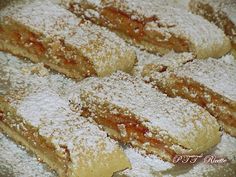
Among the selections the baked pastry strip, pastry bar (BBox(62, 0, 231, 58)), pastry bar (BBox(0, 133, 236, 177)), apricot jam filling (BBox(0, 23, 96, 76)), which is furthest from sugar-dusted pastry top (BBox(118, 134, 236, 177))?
pastry bar (BBox(62, 0, 231, 58))

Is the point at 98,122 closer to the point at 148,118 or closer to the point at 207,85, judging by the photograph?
the point at 148,118

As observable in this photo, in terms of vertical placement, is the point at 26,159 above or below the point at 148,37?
below

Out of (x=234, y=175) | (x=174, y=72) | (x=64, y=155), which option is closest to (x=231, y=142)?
(x=234, y=175)

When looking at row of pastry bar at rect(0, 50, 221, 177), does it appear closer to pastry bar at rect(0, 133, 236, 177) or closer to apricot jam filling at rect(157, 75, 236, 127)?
pastry bar at rect(0, 133, 236, 177)

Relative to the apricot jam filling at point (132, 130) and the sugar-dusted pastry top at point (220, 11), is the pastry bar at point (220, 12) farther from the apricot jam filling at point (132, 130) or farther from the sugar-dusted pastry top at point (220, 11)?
the apricot jam filling at point (132, 130)

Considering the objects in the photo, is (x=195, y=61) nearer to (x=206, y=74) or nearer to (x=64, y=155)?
(x=206, y=74)

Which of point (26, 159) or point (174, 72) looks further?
point (174, 72)

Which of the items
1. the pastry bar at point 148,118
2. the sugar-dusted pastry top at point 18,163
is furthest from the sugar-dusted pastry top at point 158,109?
the sugar-dusted pastry top at point 18,163
